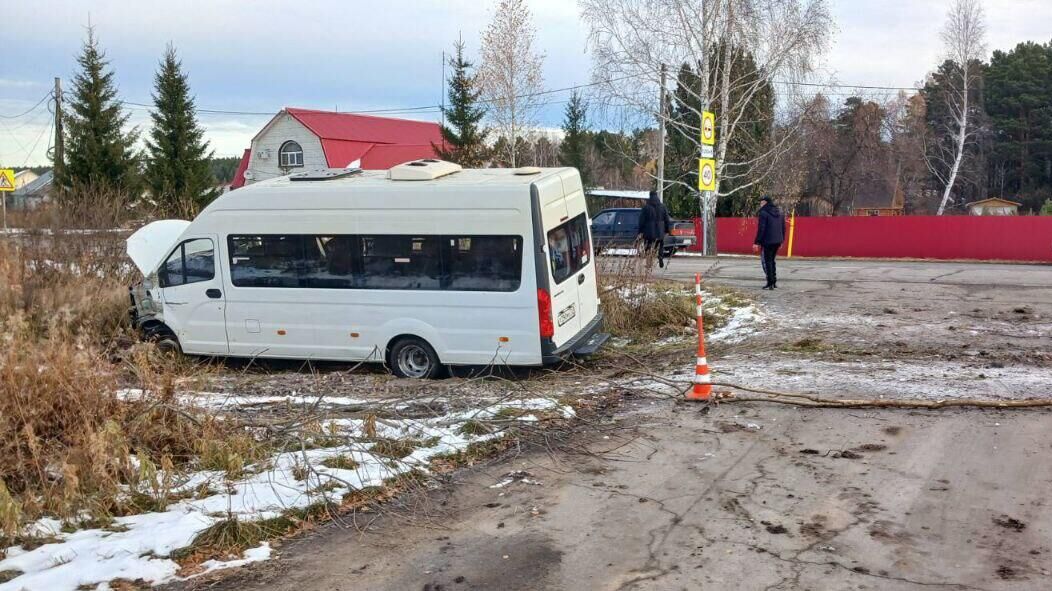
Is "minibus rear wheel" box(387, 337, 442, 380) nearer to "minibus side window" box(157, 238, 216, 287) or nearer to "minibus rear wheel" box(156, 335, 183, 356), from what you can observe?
"minibus side window" box(157, 238, 216, 287)

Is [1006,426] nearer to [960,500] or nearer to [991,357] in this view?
[960,500]

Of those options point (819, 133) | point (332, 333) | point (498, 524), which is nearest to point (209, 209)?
point (332, 333)

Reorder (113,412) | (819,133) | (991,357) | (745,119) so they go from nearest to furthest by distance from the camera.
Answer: (113,412) → (991,357) → (745,119) → (819,133)

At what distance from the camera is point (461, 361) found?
10.3 metres

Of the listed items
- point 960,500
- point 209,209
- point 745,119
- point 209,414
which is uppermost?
point 745,119

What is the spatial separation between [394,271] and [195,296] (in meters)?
3.02

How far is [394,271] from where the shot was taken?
10477 mm

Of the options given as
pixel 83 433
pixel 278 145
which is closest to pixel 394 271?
pixel 83 433

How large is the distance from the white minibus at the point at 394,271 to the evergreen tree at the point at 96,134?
31.6 m

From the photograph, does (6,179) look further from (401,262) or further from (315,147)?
(315,147)

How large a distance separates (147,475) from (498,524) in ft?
8.01

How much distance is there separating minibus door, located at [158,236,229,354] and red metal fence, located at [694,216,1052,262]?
2374cm

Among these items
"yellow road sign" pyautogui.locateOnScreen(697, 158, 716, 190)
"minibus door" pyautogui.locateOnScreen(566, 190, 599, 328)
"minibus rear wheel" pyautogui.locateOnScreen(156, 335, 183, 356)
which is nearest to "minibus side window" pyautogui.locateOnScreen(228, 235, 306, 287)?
"minibus rear wheel" pyautogui.locateOnScreen(156, 335, 183, 356)

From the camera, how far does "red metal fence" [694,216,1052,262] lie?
89.1 feet
